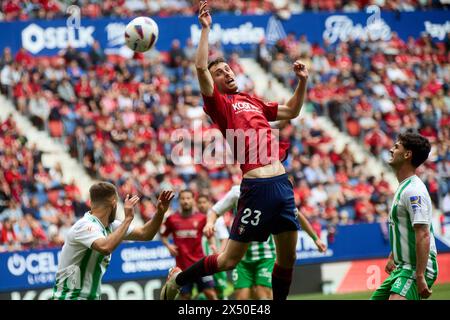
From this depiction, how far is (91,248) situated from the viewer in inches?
279

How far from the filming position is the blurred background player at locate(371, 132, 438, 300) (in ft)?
23.0

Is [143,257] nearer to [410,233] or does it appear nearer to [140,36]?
[140,36]

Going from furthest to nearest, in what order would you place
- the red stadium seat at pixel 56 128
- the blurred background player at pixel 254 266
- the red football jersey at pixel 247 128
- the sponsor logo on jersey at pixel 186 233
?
the red stadium seat at pixel 56 128
the sponsor logo on jersey at pixel 186 233
the blurred background player at pixel 254 266
the red football jersey at pixel 247 128

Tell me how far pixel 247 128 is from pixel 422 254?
2.01m

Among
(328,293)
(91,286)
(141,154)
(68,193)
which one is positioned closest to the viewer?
(91,286)

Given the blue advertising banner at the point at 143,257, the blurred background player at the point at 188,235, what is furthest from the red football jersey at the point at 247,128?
the blue advertising banner at the point at 143,257

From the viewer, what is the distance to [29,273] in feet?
46.0

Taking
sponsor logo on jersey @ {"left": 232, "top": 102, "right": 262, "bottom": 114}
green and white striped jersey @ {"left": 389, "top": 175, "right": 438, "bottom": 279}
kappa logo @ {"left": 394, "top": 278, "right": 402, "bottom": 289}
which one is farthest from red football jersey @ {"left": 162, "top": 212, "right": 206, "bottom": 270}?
kappa logo @ {"left": 394, "top": 278, "right": 402, "bottom": 289}

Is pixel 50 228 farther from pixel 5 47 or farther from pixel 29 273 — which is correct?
pixel 5 47

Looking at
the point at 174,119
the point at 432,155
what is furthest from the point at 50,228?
the point at 432,155

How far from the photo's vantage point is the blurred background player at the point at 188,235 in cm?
1220

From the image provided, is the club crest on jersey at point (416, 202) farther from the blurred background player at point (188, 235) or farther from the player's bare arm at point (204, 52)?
the blurred background player at point (188, 235)

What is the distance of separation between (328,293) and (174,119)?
646 cm

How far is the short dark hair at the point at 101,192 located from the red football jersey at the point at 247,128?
131 cm
